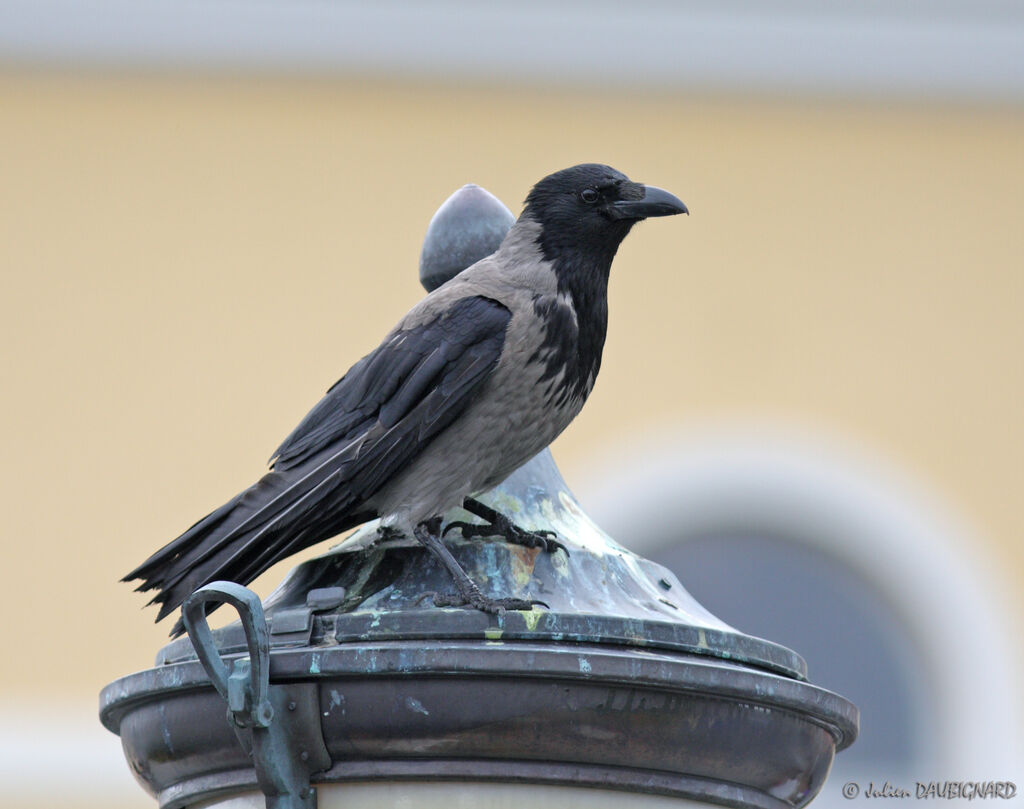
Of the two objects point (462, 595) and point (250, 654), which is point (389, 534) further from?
point (250, 654)

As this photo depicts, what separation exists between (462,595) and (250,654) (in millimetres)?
342

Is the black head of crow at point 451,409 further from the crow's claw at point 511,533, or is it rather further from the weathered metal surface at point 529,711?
the weathered metal surface at point 529,711

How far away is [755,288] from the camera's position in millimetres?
8219

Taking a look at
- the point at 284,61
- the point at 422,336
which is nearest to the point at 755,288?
the point at 284,61

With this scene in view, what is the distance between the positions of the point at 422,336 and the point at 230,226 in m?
5.28

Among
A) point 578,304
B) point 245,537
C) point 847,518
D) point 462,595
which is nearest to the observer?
point 462,595

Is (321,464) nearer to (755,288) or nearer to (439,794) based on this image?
(439,794)

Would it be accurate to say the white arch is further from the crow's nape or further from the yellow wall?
the crow's nape

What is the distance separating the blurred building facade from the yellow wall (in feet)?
0.05

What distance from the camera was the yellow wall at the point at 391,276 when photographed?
7.73 metres

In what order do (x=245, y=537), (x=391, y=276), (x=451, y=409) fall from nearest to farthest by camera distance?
(x=245, y=537), (x=451, y=409), (x=391, y=276)

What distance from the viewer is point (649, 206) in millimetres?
3205

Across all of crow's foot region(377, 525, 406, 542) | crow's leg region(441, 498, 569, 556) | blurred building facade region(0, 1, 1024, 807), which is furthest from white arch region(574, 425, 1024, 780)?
crow's foot region(377, 525, 406, 542)

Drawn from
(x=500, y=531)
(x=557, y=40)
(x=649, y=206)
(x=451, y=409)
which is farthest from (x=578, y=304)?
(x=557, y=40)
